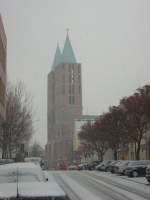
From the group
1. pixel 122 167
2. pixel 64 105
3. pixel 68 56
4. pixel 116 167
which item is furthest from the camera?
pixel 64 105

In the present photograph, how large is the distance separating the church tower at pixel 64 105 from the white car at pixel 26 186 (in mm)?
150151

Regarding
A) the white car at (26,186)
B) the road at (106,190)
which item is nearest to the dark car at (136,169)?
the road at (106,190)

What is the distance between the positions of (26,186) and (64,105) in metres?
165

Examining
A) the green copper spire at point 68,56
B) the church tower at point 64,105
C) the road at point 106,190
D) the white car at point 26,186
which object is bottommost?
the road at point 106,190

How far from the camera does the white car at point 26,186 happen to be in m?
9.57

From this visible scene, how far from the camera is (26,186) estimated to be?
35.4 ft

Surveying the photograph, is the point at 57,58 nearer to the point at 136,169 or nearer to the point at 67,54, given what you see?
the point at 67,54

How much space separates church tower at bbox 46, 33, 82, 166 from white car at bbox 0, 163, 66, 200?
493 feet

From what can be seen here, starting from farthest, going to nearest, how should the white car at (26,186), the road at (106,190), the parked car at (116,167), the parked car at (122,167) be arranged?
the parked car at (116,167) < the parked car at (122,167) < the road at (106,190) < the white car at (26,186)

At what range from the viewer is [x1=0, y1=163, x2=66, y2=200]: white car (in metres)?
9.57

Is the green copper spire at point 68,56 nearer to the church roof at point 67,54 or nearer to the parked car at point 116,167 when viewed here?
the church roof at point 67,54

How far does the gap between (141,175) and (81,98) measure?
447 ft

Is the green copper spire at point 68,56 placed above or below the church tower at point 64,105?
above

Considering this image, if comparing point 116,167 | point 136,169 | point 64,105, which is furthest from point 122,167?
point 64,105
